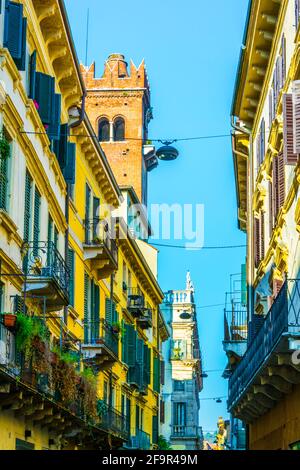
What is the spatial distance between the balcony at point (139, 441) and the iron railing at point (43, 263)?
18481 millimetres

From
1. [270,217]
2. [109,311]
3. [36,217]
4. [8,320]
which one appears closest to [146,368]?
[109,311]

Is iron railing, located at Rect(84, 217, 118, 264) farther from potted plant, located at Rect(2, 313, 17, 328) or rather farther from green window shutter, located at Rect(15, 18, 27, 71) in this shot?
potted plant, located at Rect(2, 313, 17, 328)

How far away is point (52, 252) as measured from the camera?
24297 mm

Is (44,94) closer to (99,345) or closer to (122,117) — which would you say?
(99,345)

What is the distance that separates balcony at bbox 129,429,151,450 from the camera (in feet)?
137

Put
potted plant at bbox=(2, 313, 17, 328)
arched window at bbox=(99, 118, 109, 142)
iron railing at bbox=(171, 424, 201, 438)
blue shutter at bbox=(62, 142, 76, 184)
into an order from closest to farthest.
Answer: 1. potted plant at bbox=(2, 313, 17, 328)
2. blue shutter at bbox=(62, 142, 76, 184)
3. arched window at bbox=(99, 118, 109, 142)
4. iron railing at bbox=(171, 424, 201, 438)

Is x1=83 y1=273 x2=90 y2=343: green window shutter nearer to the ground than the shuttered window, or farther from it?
nearer to the ground

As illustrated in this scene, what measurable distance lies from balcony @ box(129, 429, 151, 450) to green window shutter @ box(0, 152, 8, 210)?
22803mm

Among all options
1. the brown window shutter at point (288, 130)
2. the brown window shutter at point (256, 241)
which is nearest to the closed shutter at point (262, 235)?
the brown window shutter at point (256, 241)

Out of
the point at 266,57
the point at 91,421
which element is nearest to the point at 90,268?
the point at 91,421

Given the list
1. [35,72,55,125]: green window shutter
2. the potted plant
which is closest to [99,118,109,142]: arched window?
[35,72,55,125]: green window shutter

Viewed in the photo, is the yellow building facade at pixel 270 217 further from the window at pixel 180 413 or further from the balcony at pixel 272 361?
the window at pixel 180 413

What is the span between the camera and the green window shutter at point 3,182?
64.3 feet

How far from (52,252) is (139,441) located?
20.5 metres
